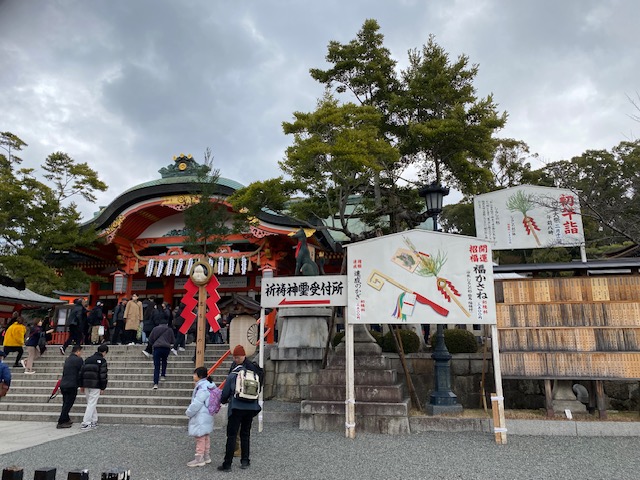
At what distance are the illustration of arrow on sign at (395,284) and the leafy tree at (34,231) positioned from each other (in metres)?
14.0

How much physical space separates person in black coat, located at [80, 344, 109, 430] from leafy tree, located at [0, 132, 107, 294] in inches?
401

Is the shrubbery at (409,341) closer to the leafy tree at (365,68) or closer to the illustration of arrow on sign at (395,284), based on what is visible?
the illustration of arrow on sign at (395,284)

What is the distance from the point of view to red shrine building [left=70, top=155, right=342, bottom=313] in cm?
1611

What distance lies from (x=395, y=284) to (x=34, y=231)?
625 inches

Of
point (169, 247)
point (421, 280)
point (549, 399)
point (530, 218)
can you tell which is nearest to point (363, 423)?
point (421, 280)

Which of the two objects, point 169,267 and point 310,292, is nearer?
point 310,292

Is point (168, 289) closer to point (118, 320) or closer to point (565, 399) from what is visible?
point (118, 320)

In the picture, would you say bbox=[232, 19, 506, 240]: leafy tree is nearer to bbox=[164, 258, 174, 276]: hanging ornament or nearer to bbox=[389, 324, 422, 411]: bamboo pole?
bbox=[389, 324, 422, 411]: bamboo pole

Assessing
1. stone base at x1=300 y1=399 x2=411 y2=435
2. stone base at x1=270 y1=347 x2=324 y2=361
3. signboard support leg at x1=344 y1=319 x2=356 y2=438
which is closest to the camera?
signboard support leg at x1=344 y1=319 x2=356 y2=438

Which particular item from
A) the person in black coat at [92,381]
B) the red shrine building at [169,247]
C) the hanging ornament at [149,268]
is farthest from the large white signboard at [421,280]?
the hanging ornament at [149,268]

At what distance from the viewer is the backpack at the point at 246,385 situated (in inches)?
195

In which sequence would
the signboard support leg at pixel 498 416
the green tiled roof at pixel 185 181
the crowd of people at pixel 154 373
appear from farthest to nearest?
the green tiled roof at pixel 185 181
the signboard support leg at pixel 498 416
the crowd of people at pixel 154 373

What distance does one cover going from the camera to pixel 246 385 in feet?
16.3

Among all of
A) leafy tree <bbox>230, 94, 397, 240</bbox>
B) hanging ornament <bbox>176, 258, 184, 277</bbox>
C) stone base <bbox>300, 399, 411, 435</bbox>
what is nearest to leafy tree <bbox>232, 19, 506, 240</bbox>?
leafy tree <bbox>230, 94, 397, 240</bbox>
